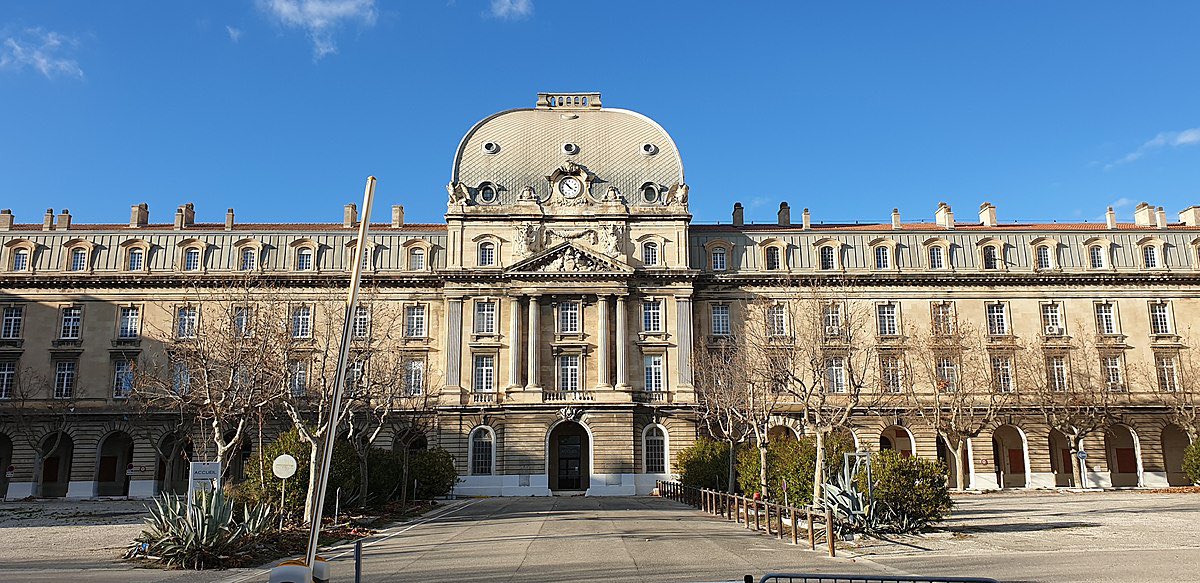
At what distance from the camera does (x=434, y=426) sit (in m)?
51.4

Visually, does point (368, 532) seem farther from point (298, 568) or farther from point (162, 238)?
point (162, 238)

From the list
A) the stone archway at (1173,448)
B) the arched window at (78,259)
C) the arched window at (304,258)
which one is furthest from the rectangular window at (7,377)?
the stone archway at (1173,448)

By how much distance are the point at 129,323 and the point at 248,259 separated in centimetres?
757

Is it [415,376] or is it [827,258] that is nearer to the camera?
[415,376]

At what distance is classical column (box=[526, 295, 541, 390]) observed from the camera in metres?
51.8

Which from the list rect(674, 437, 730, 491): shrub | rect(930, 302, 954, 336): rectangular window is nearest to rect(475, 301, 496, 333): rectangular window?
rect(674, 437, 730, 491): shrub

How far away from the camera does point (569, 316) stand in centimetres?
5325

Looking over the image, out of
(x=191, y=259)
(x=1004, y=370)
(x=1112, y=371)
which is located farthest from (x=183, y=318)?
(x=1112, y=371)

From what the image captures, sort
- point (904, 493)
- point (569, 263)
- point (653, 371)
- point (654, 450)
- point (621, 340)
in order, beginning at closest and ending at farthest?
point (904, 493) → point (654, 450) → point (621, 340) → point (653, 371) → point (569, 263)

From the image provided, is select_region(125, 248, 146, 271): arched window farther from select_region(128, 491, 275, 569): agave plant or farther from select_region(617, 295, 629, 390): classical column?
select_region(128, 491, 275, 569): agave plant

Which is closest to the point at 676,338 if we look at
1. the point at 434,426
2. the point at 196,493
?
the point at 434,426

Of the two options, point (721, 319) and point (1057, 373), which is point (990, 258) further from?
point (721, 319)

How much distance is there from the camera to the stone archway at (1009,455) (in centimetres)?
5431

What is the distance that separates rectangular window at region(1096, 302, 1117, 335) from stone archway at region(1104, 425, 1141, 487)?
555 cm
